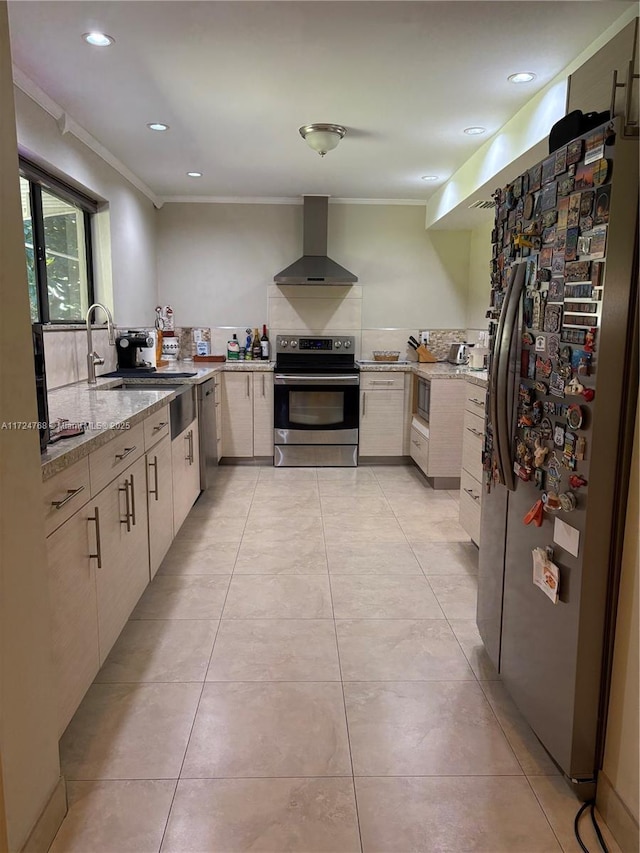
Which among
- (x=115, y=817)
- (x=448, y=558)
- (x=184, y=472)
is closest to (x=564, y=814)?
(x=115, y=817)

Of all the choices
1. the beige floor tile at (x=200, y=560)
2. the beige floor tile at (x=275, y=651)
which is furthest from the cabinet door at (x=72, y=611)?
the beige floor tile at (x=200, y=560)

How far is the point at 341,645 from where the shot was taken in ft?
7.78

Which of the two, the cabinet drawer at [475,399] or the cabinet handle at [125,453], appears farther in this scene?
the cabinet drawer at [475,399]

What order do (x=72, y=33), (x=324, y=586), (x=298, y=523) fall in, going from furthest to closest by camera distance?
(x=298, y=523), (x=324, y=586), (x=72, y=33)

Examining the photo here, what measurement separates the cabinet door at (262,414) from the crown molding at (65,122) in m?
1.92

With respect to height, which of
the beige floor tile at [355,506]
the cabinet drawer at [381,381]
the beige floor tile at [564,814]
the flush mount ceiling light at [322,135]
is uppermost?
the flush mount ceiling light at [322,135]

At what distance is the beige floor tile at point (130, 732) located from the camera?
1694mm

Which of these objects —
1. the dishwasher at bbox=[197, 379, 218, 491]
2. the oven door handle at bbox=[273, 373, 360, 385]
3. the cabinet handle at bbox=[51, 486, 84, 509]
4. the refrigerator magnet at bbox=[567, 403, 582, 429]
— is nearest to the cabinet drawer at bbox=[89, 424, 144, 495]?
the cabinet handle at bbox=[51, 486, 84, 509]

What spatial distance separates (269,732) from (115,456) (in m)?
1.10

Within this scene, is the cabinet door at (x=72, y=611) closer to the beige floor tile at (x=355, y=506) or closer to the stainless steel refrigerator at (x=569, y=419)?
the stainless steel refrigerator at (x=569, y=419)

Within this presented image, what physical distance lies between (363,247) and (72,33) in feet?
11.7

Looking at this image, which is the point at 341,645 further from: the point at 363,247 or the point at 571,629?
the point at 363,247

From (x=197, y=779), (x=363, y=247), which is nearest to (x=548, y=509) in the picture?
(x=197, y=779)

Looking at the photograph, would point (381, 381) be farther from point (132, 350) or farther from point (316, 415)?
point (132, 350)
